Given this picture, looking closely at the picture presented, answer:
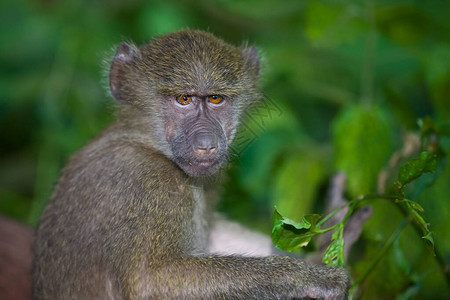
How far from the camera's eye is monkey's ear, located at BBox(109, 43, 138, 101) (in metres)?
5.29

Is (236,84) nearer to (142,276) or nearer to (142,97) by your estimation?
(142,97)

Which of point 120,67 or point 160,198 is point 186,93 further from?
point 160,198

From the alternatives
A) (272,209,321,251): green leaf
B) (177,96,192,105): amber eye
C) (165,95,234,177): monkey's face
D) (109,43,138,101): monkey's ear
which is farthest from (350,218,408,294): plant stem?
(109,43,138,101): monkey's ear

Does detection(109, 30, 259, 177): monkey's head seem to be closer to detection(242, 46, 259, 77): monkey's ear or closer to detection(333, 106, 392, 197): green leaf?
detection(242, 46, 259, 77): monkey's ear

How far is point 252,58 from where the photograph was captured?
5.74 meters

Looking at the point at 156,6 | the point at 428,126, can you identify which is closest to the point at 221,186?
the point at 428,126

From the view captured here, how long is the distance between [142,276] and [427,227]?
202 centimetres

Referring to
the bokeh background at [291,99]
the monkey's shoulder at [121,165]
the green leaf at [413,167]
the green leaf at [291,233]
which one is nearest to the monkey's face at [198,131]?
the monkey's shoulder at [121,165]

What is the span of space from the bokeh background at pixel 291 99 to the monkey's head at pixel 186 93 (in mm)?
362

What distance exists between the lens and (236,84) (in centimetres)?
516

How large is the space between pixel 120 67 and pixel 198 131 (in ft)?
3.57

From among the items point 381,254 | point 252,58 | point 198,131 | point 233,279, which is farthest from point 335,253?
point 252,58

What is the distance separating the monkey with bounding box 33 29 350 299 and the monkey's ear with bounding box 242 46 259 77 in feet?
0.34

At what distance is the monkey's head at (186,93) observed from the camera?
4781 millimetres
